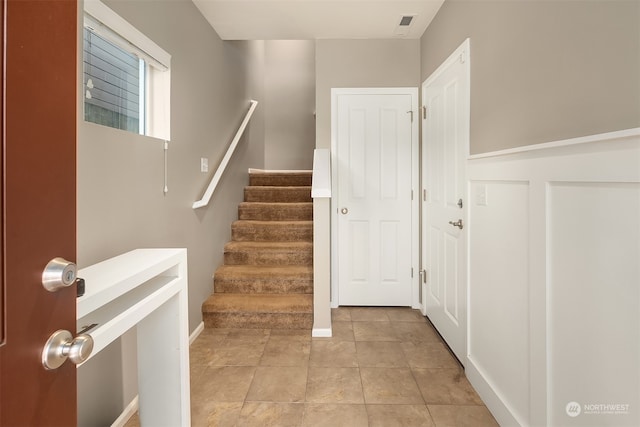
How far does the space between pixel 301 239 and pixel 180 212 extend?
1397mm

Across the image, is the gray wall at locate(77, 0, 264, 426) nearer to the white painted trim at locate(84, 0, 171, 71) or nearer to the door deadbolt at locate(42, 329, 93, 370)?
the white painted trim at locate(84, 0, 171, 71)

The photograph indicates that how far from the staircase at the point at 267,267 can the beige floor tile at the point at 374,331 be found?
0.40m

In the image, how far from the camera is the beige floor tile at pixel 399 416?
65.4 inches

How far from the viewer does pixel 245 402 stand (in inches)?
72.2

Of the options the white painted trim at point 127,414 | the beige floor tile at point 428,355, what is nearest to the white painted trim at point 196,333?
the white painted trim at point 127,414

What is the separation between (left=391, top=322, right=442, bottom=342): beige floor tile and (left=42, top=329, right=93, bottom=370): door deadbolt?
7.69ft

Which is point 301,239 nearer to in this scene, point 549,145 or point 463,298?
point 463,298

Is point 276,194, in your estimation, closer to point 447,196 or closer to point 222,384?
point 447,196

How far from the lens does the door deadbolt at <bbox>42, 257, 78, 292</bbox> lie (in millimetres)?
566

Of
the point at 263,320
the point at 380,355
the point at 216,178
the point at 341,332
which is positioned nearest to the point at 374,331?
the point at 341,332

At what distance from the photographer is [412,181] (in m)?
→ 3.18

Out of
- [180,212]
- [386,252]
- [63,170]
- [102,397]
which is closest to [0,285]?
[63,170]

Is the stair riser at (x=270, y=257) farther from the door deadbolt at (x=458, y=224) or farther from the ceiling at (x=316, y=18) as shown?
the ceiling at (x=316, y=18)

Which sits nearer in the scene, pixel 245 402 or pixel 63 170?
pixel 63 170
